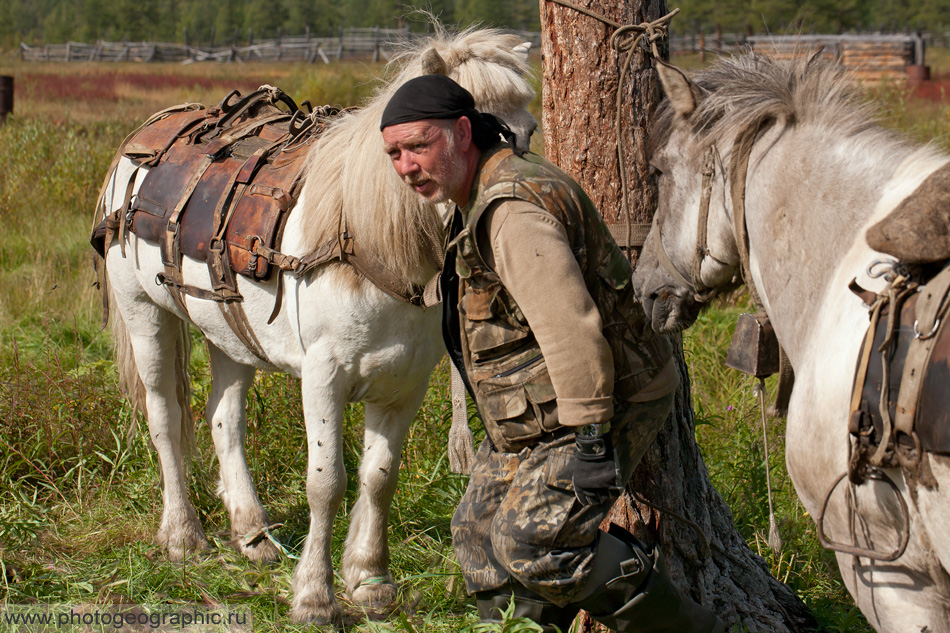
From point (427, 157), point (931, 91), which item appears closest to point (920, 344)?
point (427, 157)

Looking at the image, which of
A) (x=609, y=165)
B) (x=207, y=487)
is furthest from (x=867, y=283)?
(x=207, y=487)

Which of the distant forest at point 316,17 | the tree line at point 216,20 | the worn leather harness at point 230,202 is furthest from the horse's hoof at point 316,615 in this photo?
the tree line at point 216,20

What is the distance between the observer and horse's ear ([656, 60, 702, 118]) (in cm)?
220

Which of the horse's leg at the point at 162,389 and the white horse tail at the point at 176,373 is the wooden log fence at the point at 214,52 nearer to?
the white horse tail at the point at 176,373

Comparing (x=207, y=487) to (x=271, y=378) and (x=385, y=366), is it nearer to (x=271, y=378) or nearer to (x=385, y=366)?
(x=271, y=378)

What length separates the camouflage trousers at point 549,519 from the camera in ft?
7.56

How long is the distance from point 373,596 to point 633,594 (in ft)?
4.71

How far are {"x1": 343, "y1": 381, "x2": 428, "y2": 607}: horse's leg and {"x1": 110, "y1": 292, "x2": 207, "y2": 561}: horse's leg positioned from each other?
957 millimetres

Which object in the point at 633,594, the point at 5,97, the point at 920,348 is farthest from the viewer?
the point at 5,97

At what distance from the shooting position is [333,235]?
122 inches

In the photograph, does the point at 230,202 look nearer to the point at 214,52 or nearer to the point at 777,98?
the point at 777,98

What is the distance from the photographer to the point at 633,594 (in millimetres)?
2479

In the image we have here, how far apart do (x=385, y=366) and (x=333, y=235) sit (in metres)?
0.56

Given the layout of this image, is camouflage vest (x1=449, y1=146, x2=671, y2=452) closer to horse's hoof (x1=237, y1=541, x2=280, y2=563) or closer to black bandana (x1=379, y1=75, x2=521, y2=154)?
black bandana (x1=379, y1=75, x2=521, y2=154)
